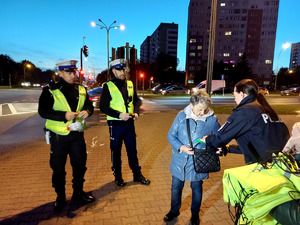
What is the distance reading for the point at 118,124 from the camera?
356 centimetres

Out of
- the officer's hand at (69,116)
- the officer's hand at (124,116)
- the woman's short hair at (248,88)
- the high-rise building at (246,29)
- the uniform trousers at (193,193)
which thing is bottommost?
the uniform trousers at (193,193)

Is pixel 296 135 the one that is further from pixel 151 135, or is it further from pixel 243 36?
pixel 243 36

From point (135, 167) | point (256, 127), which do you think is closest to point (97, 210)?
point (135, 167)

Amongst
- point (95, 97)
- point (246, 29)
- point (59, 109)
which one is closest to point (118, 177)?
point (59, 109)

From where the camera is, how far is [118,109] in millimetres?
3547

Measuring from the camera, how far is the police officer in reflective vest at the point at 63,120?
288cm

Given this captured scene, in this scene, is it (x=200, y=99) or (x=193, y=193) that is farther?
(x=193, y=193)

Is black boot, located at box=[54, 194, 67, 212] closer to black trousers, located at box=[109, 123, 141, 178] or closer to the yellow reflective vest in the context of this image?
black trousers, located at box=[109, 123, 141, 178]

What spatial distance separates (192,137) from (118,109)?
1.48 meters

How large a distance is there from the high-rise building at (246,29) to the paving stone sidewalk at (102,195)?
288ft

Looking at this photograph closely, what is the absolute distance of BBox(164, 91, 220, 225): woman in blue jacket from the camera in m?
2.50

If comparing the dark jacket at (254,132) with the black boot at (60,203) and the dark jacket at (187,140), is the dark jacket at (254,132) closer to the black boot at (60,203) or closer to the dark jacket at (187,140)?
the dark jacket at (187,140)

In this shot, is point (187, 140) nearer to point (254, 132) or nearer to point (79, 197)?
point (254, 132)

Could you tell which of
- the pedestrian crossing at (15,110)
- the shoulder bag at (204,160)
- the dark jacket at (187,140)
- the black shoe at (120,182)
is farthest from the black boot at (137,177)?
the pedestrian crossing at (15,110)
